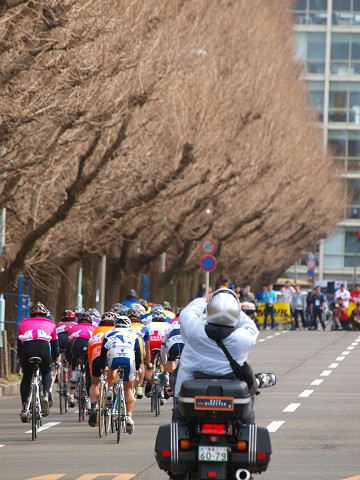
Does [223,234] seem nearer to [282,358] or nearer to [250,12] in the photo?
[250,12]

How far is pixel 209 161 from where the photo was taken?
107ft

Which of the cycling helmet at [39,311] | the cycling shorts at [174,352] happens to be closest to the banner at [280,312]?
the cycling shorts at [174,352]

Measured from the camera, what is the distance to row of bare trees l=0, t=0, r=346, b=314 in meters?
18.3

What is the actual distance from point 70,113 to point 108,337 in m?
7.63

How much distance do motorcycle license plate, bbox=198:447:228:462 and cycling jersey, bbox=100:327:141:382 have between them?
18.7 ft

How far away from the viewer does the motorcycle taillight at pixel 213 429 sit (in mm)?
7141

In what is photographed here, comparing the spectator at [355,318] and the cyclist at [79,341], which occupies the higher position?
the cyclist at [79,341]

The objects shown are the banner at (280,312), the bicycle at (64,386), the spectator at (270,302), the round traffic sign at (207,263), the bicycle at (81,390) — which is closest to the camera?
the bicycle at (81,390)

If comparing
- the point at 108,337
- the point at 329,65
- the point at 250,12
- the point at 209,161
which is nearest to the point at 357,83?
the point at 329,65

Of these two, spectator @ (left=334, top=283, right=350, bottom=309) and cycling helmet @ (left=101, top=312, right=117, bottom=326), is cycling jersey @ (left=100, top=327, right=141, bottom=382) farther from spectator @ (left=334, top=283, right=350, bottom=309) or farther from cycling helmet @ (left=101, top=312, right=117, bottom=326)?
spectator @ (left=334, top=283, right=350, bottom=309)

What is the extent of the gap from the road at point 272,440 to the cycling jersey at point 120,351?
2.52 feet

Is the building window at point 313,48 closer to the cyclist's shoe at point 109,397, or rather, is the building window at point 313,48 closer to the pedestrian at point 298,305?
the pedestrian at point 298,305

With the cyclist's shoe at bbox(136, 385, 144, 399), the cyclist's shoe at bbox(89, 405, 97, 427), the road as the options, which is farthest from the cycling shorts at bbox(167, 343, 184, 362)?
the cyclist's shoe at bbox(89, 405, 97, 427)

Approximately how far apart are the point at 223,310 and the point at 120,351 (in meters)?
5.55
